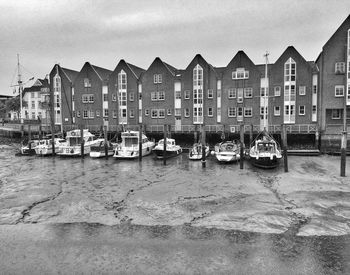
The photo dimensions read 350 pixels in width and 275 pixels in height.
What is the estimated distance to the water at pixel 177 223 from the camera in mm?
12094

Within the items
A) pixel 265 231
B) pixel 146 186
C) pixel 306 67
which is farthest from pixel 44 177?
pixel 306 67

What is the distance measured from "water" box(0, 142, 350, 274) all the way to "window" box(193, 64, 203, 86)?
27.8 meters

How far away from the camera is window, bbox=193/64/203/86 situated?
55.5 metres

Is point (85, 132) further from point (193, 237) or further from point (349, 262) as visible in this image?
point (349, 262)

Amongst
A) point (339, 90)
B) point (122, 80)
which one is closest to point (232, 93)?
point (339, 90)

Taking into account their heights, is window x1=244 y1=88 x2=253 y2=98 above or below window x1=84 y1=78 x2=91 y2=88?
below

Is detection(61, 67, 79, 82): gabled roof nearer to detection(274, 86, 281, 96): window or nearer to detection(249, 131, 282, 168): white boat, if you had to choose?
detection(274, 86, 281, 96): window

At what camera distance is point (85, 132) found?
4675 centimetres

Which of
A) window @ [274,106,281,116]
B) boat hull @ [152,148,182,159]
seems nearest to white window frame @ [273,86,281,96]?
window @ [274,106,281,116]

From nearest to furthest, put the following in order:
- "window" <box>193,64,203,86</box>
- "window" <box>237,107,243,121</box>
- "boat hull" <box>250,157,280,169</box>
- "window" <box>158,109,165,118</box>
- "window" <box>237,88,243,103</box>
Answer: "boat hull" <box>250,157,280,169</box>, "window" <box>237,107,243,121</box>, "window" <box>237,88,243,103</box>, "window" <box>193,64,203,86</box>, "window" <box>158,109,165,118</box>

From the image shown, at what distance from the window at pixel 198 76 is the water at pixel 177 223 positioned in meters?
27.8

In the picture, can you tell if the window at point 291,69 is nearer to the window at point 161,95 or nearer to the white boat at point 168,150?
the window at point 161,95

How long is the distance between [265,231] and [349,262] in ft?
12.6

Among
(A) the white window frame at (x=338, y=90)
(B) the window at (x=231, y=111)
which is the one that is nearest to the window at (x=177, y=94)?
(B) the window at (x=231, y=111)
